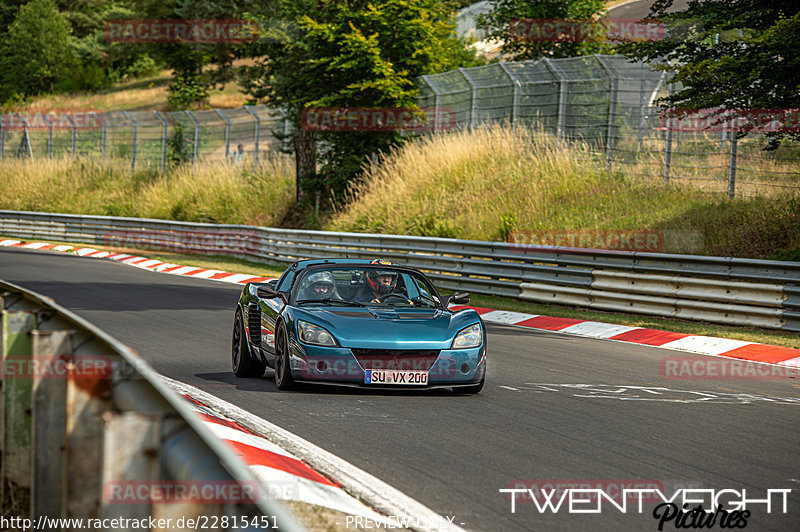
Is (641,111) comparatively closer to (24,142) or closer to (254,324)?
(254,324)

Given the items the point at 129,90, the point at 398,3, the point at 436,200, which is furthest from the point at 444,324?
A: the point at 129,90

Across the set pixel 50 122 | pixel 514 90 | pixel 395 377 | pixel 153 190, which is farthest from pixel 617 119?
pixel 50 122

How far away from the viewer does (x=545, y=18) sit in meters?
40.2

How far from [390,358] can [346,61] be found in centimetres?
2168

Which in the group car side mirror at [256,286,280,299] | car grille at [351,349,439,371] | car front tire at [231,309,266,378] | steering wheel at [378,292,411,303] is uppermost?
car side mirror at [256,286,280,299]

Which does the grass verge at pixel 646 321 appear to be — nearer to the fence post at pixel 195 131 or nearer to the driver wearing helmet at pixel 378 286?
the driver wearing helmet at pixel 378 286

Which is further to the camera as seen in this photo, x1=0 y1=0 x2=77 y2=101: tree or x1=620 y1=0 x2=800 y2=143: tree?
x1=0 y1=0 x2=77 y2=101: tree

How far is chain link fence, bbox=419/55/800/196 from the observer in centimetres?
1969

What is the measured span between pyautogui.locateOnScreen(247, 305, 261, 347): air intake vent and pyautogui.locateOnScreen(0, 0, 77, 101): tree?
272ft

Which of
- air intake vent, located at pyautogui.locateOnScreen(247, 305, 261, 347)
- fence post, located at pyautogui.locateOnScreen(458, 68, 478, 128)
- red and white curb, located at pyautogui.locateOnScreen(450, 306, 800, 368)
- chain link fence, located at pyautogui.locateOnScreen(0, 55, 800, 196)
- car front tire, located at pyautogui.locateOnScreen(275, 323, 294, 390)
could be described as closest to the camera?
car front tire, located at pyautogui.locateOnScreen(275, 323, 294, 390)

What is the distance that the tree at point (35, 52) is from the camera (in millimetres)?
85688

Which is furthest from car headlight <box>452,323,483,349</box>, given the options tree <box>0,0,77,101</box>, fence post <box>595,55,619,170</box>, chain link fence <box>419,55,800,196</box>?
tree <box>0,0,77,101</box>

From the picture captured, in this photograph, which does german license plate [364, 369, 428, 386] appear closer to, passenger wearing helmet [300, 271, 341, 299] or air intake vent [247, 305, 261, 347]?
passenger wearing helmet [300, 271, 341, 299]

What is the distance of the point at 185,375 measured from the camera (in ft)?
31.0
